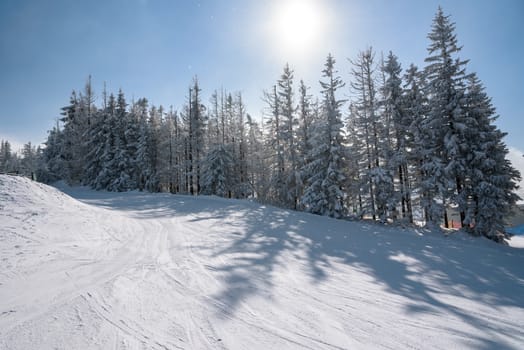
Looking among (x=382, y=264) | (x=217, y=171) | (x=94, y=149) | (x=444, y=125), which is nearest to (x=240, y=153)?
(x=217, y=171)

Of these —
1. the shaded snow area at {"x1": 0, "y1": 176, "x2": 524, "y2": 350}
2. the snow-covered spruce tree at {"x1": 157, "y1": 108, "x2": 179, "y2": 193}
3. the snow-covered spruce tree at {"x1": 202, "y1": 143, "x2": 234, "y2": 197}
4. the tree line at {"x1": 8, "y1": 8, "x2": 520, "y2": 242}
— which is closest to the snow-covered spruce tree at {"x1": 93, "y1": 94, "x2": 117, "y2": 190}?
the tree line at {"x1": 8, "y1": 8, "x2": 520, "y2": 242}

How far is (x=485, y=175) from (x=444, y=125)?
355 cm

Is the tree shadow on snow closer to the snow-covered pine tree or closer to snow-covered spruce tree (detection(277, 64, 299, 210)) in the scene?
snow-covered spruce tree (detection(277, 64, 299, 210))

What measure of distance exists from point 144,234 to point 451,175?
16.1 m

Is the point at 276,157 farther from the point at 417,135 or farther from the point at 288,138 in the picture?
the point at 417,135

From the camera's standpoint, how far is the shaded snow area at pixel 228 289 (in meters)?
2.74

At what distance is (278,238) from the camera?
828 centimetres

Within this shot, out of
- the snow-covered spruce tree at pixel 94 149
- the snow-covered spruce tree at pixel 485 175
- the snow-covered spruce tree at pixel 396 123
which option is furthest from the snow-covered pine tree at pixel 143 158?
the snow-covered spruce tree at pixel 485 175

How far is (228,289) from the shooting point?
401cm

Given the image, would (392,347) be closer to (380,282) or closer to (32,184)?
(380,282)

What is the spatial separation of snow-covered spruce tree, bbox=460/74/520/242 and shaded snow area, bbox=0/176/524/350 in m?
6.14

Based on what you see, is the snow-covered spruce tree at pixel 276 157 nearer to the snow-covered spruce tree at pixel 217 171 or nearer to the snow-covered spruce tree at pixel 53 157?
the snow-covered spruce tree at pixel 217 171

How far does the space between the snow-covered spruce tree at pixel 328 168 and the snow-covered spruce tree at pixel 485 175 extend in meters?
6.64

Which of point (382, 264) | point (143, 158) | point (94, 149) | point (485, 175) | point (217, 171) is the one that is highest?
point (94, 149)
